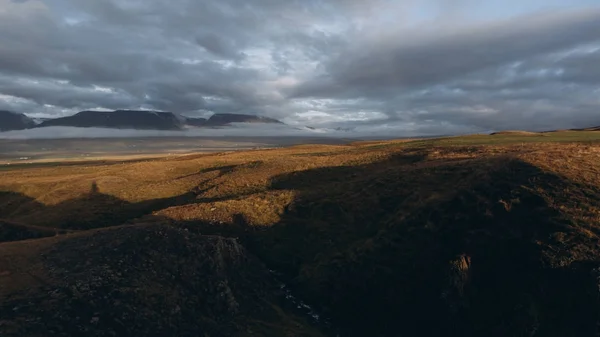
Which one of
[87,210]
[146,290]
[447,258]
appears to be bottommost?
[146,290]

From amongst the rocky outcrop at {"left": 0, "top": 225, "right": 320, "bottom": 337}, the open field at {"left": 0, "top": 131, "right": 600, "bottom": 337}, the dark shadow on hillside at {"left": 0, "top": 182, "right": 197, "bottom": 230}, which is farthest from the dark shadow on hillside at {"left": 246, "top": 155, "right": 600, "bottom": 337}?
the dark shadow on hillside at {"left": 0, "top": 182, "right": 197, "bottom": 230}

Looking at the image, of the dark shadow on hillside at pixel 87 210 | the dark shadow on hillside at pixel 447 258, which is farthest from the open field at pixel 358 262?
the dark shadow on hillside at pixel 87 210

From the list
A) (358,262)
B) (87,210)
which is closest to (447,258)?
(358,262)

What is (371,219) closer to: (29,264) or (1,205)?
(29,264)

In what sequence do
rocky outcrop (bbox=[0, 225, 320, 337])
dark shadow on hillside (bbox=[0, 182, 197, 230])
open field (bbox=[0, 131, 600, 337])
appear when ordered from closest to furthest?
rocky outcrop (bbox=[0, 225, 320, 337]) → open field (bbox=[0, 131, 600, 337]) → dark shadow on hillside (bbox=[0, 182, 197, 230])

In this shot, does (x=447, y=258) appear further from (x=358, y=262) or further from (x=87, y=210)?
(x=87, y=210)

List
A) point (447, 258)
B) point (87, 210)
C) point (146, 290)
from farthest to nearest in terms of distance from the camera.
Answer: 1. point (87, 210)
2. point (447, 258)
3. point (146, 290)

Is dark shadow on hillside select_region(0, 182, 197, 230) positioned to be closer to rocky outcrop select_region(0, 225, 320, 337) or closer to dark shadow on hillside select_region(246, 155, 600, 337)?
rocky outcrop select_region(0, 225, 320, 337)

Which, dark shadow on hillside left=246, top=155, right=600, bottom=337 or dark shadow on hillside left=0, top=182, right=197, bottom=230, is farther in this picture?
dark shadow on hillside left=0, top=182, right=197, bottom=230

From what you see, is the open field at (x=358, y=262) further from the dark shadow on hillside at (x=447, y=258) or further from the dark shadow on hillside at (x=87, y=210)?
the dark shadow on hillside at (x=87, y=210)
